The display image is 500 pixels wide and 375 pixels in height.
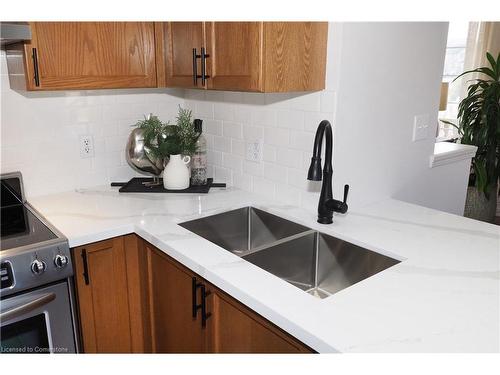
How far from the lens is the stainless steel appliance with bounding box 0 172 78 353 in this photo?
4.40 feet

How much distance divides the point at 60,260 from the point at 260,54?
94 cm

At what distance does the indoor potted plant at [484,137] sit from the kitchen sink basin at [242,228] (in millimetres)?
2441

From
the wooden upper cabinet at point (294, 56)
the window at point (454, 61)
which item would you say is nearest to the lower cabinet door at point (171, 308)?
the wooden upper cabinet at point (294, 56)

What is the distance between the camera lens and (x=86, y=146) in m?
2.05

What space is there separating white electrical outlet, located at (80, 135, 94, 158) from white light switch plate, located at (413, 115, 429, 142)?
1504 millimetres

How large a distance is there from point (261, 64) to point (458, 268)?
34.2 inches

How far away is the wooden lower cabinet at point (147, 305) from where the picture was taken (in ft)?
4.29

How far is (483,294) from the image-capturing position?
3.64 ft

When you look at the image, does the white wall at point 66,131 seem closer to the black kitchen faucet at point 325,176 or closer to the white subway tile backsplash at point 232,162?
the white subway tile backsplash at point 232,162

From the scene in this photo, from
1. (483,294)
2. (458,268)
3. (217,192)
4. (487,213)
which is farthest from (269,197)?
(487,213)

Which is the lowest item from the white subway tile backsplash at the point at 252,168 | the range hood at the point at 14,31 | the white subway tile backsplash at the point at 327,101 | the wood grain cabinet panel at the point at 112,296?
the wood grain cabinet panel at the point at 112,296

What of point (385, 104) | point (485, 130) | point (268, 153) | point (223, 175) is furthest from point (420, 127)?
point (485, 130)

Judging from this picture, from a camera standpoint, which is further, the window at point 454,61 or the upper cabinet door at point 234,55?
the window at point 454,61
